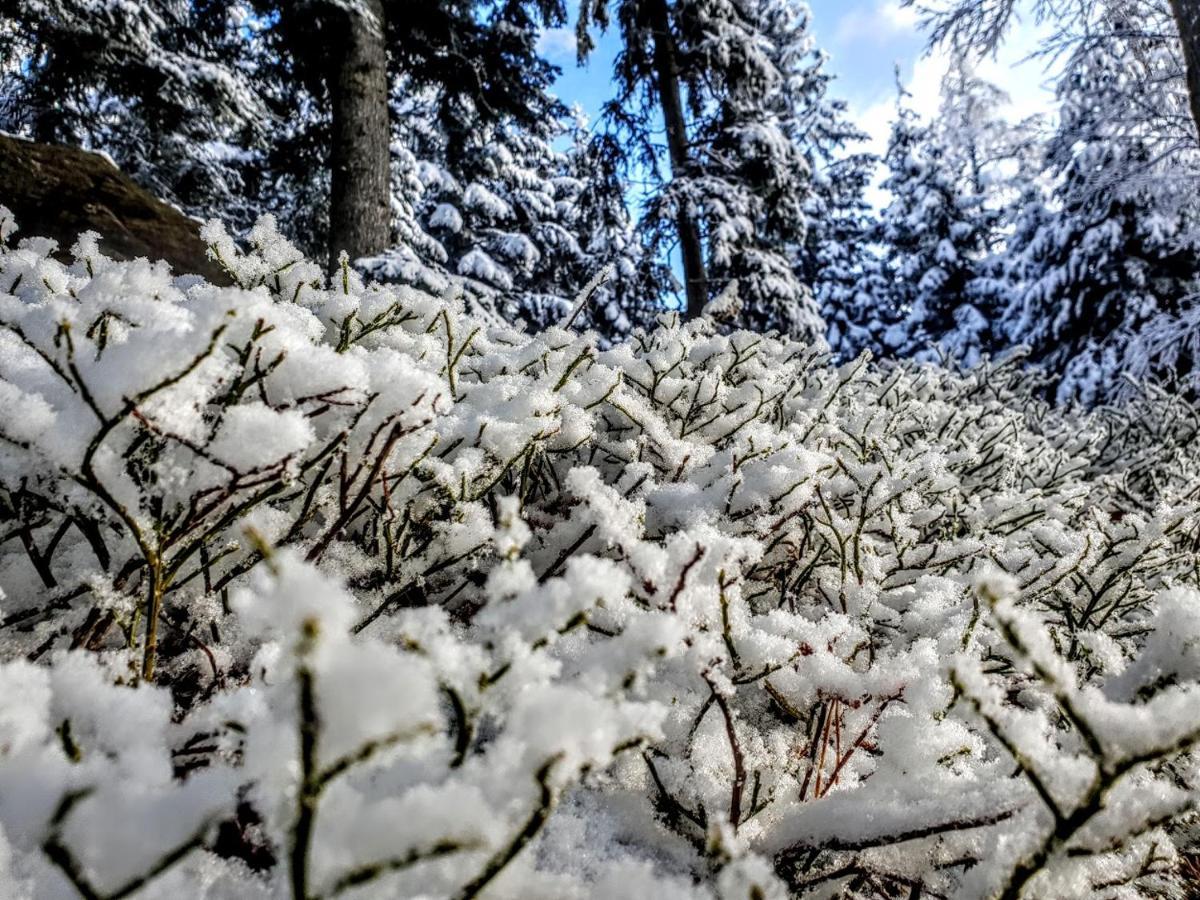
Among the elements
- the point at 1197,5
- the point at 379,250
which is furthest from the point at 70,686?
the point at 1197,5

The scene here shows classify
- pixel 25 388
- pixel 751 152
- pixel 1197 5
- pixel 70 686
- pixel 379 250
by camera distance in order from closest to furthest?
pixel 70 686, pixel 25 388, pixel 379 250, pixel 1197 5, pixel 751 152

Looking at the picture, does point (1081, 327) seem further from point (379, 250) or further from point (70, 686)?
point (70, 686)

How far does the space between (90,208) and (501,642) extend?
4.09 meters

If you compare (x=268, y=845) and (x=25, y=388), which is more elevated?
(x=25, y=388)

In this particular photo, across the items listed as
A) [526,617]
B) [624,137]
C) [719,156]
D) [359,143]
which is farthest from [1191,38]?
[526,617]

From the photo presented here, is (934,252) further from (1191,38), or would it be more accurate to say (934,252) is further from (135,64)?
(135,64)

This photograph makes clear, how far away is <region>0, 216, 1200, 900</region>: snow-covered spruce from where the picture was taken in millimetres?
553

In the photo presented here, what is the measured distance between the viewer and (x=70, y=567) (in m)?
1.25

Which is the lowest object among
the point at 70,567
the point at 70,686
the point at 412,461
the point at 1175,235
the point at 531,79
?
the point at 70,686

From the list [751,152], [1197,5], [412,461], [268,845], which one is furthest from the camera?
[751,152]

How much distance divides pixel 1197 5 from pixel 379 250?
785 cm

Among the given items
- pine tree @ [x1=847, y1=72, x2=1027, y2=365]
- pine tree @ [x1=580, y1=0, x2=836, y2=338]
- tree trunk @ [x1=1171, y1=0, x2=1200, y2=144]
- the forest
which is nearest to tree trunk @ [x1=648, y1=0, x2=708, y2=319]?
pine tree @ [x1=580, y1=0, x2=836, y2=338]

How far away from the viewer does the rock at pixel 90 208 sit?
3384mm

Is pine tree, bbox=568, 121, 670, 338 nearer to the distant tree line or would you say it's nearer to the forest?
the distant tree line
